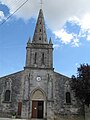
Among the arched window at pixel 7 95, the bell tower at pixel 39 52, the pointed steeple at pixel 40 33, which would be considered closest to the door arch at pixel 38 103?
the arched window at pixel 7 95

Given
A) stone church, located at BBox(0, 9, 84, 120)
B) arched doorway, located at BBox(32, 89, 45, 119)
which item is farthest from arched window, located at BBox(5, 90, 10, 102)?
arched doorway, located at BBox(32, 89, 45, 119)

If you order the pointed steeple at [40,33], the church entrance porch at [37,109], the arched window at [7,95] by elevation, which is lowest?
the church entrance porch at [37,109]

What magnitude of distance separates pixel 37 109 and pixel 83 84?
8073mm

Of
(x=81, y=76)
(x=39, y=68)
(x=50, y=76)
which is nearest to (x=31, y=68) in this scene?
(x=39, y=68)

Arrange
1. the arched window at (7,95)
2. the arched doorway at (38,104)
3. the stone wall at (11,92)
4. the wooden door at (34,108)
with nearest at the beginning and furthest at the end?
the stone wall at (11,92) < the wooden door at (34,108) < the arched doorway at (38,104) < the arched window at (7,95)

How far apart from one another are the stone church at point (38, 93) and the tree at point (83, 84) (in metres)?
2.52

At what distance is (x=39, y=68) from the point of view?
3241cm

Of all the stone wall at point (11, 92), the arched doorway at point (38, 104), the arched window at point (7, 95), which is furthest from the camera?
the arched window at point (7, 95)

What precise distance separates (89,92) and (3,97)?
42.0 ft

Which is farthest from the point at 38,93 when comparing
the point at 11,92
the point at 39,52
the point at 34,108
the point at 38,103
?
the point at 39,52

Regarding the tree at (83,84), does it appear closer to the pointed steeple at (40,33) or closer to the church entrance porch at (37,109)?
the church entrance porch at (37,109)

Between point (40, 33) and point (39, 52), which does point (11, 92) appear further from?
point (40, 33)

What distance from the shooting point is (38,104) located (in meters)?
30.7

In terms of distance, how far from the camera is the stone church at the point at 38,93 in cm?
2986
